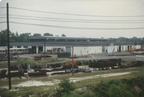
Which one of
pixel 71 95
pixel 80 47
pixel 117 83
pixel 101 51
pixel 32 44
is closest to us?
pixel 71 95

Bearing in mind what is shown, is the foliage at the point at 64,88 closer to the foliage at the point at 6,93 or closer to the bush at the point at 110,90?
the bush at the point at 110,90

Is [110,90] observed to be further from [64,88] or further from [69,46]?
[69,46]

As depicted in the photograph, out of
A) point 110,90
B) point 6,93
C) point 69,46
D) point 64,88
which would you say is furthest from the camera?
point 69,46

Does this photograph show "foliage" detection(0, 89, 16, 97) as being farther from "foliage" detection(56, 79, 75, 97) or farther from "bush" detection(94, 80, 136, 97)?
"bush" detection(94, 80, 136, 97)

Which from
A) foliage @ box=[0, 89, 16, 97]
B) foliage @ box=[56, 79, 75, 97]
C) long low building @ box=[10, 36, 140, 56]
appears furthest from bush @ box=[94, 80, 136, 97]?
long low building @ box=[10, 36, 140, 56]

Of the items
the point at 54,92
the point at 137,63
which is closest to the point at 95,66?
the point at 137,63

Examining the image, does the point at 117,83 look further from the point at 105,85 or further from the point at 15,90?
the point at 15,90

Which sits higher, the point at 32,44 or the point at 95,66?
the point at 32,44

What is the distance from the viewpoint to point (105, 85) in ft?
49.2

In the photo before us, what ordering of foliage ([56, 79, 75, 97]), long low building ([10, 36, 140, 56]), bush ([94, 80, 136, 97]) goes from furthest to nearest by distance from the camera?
long low building ([10, 36, 140, 56]) < bush ([94, 80, 136, 97]) < foliage ([56, 79, 75, 97])

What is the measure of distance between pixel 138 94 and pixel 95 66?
9977mm

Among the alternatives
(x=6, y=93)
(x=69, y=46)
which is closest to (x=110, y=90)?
(x=6, y=93)

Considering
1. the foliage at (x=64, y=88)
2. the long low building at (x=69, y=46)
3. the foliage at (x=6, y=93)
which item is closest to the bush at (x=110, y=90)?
the foliage at (x=64, y=88)

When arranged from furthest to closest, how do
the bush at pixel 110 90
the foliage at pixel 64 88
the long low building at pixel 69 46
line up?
the long low building at pixel 69 46
the bush at pixel 110 90
the foliage at pixel 64 88
